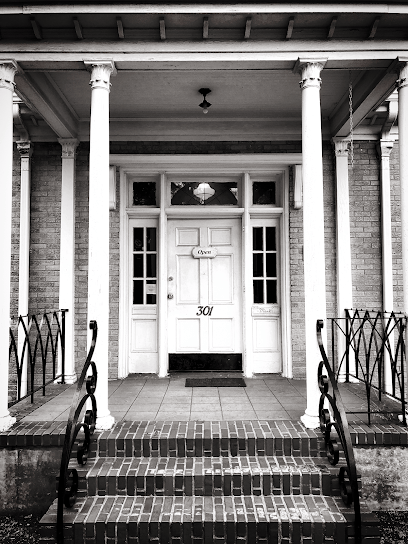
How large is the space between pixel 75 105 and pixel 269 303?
365cm

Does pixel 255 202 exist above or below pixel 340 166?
below

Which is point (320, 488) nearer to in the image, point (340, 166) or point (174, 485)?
A: point (174, 485)

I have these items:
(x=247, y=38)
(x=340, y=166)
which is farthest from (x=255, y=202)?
(x=247, y=38)

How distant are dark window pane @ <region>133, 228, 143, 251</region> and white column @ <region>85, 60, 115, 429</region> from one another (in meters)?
2.22

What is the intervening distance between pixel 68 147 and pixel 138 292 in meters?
2.16

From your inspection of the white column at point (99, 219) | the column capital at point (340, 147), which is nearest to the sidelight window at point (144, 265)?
the white column at point (99, 219)

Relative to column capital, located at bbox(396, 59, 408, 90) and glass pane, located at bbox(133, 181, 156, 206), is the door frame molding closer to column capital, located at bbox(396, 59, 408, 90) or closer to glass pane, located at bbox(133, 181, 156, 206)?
glass pane, located at bbox(133, 181, 156, 206)

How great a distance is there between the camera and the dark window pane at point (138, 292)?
6.29 meters

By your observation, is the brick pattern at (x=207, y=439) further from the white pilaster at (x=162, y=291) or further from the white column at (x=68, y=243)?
the white pilaster at (x=162, y=291)

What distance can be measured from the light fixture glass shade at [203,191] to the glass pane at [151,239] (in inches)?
31.3

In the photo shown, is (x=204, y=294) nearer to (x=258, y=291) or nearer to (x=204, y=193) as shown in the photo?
(x=258, y=291)

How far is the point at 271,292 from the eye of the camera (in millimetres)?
6273

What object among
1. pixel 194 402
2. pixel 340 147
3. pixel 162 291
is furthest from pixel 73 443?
pixel 340 147

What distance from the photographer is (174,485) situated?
11.0 feet
